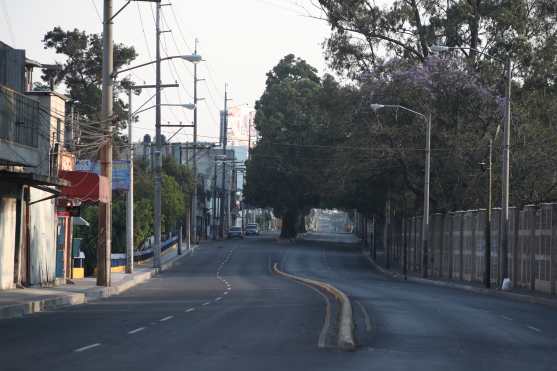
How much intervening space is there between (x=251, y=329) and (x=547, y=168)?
44.8 metres

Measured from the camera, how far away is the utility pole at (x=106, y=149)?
1507 inches

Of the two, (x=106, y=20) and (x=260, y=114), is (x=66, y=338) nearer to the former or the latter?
(x=106, y=20)

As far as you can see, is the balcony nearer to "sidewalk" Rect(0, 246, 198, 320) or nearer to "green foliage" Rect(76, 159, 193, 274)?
"sidewalk" Rect(0, 246, 198, 320)

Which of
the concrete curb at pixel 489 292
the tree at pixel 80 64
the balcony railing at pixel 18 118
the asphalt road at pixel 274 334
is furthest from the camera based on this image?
the tree at pixel 80 64

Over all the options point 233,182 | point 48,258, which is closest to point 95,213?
point 48,258

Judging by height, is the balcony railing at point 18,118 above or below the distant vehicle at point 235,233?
above

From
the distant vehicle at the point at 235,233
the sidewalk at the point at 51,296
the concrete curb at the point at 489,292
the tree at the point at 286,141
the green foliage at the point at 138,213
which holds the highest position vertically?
the tree at the point at 286,141

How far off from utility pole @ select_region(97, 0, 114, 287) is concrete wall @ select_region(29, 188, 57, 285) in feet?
7.71

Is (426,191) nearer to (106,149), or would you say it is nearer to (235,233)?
(106,149)

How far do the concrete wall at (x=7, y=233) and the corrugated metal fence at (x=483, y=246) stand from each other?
20788 millimetres

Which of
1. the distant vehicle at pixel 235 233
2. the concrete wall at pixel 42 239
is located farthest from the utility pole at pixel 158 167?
the distant vehicle at pixel 235 233

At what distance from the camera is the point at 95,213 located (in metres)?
64.6

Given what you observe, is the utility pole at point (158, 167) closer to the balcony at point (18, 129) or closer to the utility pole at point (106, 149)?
the utility pole at point (106, 149)

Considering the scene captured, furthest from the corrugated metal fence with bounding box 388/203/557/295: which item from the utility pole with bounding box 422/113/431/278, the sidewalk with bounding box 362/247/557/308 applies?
the utility pole with bounding box 422/113/431/278
